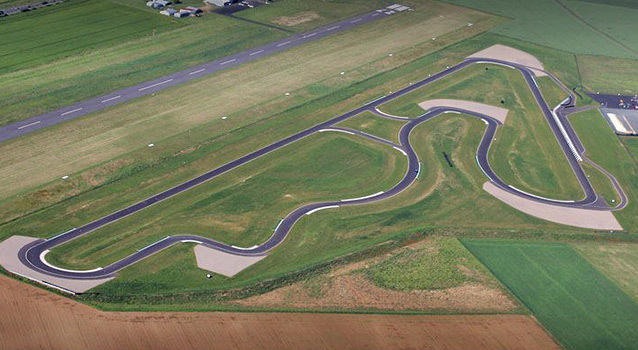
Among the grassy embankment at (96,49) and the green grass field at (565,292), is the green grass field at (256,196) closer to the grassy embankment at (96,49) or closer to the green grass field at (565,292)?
the green grass field at (565,292)

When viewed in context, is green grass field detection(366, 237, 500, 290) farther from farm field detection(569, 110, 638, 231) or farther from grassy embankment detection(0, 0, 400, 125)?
grassy embankment detection(0, 0, 400, 125)

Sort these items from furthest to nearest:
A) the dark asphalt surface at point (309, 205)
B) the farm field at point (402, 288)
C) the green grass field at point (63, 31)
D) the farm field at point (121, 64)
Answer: the green grass field at point (63, 31) → the farm field at point (121, 64) → the dark asphalt surface at point (309, 205) → the farm field at point (402, 288)

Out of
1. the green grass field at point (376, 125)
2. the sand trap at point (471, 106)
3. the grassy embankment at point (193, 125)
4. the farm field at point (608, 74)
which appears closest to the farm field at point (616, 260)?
the green grass field at point (376, 125)

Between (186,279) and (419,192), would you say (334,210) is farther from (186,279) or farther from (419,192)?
(186,279)

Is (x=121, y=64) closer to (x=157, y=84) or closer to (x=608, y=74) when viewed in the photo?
(x=157, y=84)

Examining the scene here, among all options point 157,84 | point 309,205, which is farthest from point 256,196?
point 157,84

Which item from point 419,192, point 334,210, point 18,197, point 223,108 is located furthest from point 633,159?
point 18,197
